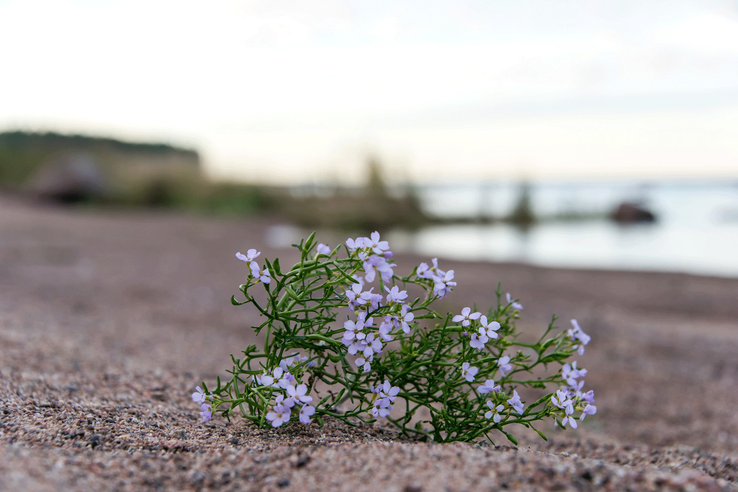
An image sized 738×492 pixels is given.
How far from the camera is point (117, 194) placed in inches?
725

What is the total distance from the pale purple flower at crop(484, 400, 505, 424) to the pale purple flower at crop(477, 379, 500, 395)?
0.13 feet

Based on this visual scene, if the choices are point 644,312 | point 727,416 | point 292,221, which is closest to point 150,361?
point 727,416

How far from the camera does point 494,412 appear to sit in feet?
5.87

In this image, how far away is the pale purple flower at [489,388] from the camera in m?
1.75

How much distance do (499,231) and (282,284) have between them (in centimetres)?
1784

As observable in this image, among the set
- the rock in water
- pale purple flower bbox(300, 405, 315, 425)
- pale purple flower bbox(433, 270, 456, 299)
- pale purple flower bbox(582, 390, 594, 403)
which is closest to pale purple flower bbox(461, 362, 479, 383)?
pale purple flower bbox(433, 270, 456, 299)

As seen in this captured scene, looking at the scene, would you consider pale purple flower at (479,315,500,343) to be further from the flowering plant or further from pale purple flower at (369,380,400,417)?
pale purple flower at (369,380,400,417)

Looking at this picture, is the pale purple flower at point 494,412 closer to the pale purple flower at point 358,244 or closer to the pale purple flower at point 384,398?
the pale purple flower at point 384,398

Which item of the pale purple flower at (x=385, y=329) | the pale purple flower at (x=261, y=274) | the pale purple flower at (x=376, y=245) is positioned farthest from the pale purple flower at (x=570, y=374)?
the pale purple flower at (x=261, y=274)

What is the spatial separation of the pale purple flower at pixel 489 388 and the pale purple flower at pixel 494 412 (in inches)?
1.5

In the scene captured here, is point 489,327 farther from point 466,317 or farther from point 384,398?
point 384,398

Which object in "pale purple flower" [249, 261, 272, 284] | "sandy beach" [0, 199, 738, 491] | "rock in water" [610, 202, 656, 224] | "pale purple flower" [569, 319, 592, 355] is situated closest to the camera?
"sandy beach" [0, 199, 738, 491]

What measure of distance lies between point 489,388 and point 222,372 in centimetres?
201

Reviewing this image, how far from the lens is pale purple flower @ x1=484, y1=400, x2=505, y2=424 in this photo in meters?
1.77
